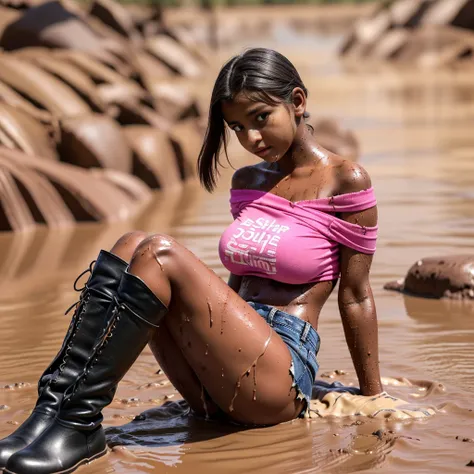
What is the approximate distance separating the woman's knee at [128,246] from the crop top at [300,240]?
38cm

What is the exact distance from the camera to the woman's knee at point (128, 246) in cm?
384

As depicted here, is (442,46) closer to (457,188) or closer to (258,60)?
(457,188)

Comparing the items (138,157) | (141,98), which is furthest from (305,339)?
(141,98)

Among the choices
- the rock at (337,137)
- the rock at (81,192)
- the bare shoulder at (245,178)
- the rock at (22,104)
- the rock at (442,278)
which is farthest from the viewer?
the rock at (337,137)

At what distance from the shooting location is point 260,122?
12.9 feet

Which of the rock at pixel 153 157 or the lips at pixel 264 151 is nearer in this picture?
the lips at pixel 264 151

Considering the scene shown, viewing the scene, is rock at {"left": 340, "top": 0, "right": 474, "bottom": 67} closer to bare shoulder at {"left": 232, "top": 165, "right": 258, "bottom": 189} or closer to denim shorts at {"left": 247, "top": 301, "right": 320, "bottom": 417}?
bare shoulder at {"left": 232, "top": 165, "right": 258, "bottom": 189}

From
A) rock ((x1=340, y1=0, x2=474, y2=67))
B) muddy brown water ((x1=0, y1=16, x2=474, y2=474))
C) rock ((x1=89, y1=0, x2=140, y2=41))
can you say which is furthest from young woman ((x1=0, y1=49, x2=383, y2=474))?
rock ((x1=340, y1=0, x2=474, y2=67))

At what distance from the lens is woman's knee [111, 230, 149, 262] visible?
3.84 metres

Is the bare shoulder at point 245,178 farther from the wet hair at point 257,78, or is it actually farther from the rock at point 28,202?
the rock at point 28,202

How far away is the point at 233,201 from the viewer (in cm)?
433

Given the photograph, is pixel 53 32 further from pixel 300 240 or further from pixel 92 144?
pixel 300 240

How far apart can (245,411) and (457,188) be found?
691 cm

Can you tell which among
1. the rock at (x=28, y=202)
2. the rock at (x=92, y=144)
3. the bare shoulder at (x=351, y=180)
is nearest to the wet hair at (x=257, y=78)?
the bare shoulder at (x=351, y=180)
